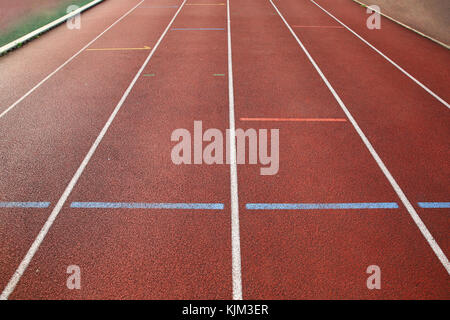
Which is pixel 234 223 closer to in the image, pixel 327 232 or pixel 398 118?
pixel 327 232

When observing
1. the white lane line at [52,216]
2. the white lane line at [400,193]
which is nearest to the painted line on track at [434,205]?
the white lane line at [400,193]

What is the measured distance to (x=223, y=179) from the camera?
4.79m

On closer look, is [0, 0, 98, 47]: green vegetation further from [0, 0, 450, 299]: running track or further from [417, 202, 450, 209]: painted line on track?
[417, 202, 450, 209]: painted line on track

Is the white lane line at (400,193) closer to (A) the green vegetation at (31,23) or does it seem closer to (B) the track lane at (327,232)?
(B) the track lane at (327,232)

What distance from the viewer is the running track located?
3.45 metres

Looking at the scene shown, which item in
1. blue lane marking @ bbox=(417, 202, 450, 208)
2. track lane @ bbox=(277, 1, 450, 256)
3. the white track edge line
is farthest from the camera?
the white track edge line

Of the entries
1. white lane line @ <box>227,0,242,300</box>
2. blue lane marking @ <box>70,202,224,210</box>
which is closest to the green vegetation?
blue lane marking @ <box>70,202,224,210</box>

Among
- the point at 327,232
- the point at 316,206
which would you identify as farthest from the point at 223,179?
the point at 327,232

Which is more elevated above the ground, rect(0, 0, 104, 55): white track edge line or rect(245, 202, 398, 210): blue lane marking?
rect(0, 0, 104, 55): white track edge line

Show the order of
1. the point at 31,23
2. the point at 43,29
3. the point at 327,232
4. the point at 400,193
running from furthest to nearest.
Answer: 1. the point at 31,23
2. the point at 43,29
3. the point at 400,193
4. the point at 327,232

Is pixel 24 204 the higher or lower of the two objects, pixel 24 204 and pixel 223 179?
the lower

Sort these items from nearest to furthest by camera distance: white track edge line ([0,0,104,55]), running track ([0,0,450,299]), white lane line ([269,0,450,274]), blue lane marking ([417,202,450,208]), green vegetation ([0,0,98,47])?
running track ([0,0,450,299]) < white lane line ([269,0,450,274]) < blue lane marking ([417,202,450,208]) < white track edge line ([0,0,104,55]) < green vegetation ([0,0,98,47])

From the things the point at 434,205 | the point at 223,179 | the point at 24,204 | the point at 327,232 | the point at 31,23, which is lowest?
the point at 327,232
